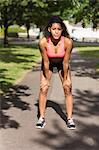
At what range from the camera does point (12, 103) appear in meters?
9.76

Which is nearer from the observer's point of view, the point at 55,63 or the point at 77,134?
the point at 77,134

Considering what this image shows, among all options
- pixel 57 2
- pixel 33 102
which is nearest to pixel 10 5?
pixel 57 2

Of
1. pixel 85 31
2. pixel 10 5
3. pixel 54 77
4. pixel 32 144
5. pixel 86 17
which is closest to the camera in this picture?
pixel 32 144

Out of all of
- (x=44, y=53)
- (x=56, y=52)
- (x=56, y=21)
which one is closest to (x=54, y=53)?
(x=56, y=52)

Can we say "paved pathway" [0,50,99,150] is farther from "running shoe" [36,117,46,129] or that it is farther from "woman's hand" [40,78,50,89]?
"woman's hand" [40,78,50,89]

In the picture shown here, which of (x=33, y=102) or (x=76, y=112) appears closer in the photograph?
(x=76, y=112)

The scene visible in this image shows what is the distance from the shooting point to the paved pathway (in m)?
6.43

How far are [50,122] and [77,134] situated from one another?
92 cm

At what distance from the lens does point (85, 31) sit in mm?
93125

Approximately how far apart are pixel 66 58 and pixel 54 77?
746 centimetres

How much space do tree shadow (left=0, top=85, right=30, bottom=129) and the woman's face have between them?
158cm

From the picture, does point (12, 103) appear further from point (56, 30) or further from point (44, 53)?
point (56, 30)

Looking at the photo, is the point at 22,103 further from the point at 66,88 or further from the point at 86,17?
the point at 86,17

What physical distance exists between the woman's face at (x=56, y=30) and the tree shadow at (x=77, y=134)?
4.78 ft
